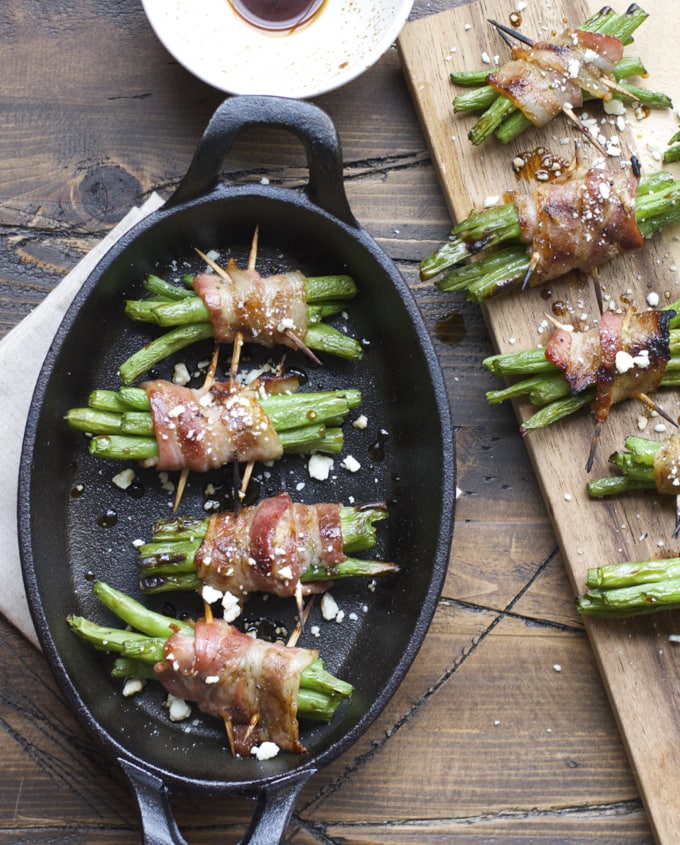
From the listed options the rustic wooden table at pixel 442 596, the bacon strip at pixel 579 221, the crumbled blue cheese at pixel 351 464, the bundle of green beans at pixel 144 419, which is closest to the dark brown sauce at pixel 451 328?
the rustic wooden table at pixel 442 596

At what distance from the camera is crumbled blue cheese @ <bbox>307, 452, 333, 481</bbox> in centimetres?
285

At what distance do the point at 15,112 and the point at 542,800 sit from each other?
113 inches

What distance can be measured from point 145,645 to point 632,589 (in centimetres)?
148

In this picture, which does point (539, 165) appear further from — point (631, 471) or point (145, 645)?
point (145, 645)

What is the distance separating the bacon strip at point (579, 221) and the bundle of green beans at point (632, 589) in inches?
37.8

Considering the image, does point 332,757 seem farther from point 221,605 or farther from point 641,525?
point 641,525

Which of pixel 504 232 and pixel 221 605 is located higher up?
pixel 504 232

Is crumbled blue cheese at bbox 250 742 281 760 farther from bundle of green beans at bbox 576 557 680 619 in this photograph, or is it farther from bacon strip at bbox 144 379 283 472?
bundle of green beans at bbox 576 557 680 619

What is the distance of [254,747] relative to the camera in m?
2.66

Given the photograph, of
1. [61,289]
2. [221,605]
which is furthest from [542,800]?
[61,289]

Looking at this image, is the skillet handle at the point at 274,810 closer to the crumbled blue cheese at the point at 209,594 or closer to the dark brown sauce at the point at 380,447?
the crumbled blue cheese at the point at 209,594

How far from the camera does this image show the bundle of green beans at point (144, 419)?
2.69m

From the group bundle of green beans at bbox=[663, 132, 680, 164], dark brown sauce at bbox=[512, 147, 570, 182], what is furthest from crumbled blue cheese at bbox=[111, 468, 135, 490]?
bundle of green beans at bbox=[663, 132, 680, 164]

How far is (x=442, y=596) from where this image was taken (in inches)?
114
